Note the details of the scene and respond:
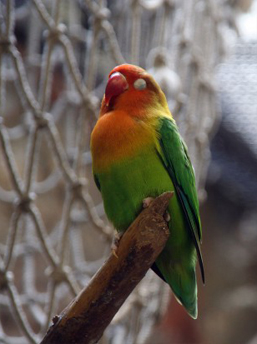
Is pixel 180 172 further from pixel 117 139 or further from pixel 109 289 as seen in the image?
pixel 109 289

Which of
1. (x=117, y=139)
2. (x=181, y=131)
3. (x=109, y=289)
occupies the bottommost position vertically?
(x=181, y=131)

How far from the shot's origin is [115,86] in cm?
70

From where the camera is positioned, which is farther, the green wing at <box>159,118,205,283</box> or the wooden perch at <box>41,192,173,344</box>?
the green wing at <box>159,118,205,283</box>

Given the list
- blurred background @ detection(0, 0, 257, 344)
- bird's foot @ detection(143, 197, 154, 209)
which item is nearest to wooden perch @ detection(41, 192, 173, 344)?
bird's foot @ detection(143, 197, 154, 209)

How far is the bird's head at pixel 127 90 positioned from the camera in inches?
27.5

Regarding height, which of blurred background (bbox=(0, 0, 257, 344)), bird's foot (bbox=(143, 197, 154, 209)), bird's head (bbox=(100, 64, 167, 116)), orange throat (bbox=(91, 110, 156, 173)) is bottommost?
blurred background (bbox=(0, 0, 257, 344))

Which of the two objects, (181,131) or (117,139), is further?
(181,131)

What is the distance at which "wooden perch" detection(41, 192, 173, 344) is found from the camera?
575mm

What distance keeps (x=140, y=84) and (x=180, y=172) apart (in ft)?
0.39

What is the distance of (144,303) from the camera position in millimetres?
1086

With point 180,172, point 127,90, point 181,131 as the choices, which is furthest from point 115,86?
point 181,131

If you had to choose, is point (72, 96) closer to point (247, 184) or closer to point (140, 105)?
point (247, 184)

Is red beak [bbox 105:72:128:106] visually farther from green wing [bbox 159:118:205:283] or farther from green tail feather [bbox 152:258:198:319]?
green tail feather [bbox 152:258:198:319]

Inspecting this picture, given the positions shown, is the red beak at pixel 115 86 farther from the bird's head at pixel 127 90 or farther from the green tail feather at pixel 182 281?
the green tail feather at pixel 182 281
